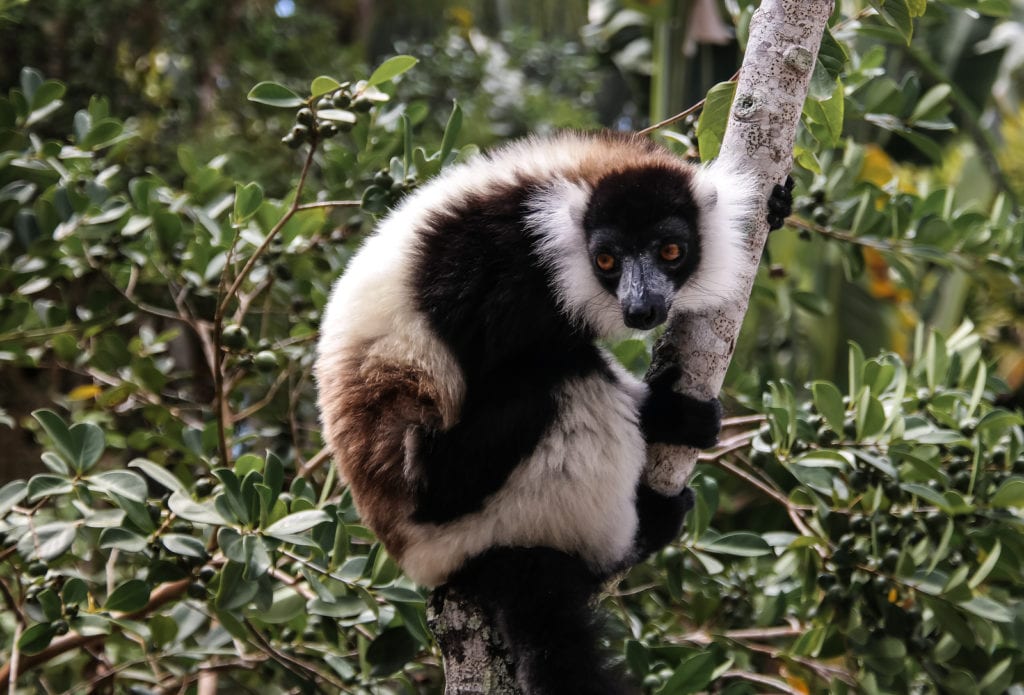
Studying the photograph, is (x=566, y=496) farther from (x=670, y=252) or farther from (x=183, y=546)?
(x=183, y=546)

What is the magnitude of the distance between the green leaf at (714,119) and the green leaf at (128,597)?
185cm

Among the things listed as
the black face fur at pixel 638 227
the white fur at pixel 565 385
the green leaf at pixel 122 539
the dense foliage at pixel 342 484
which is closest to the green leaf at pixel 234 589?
the dense foliage at pixel 342 484

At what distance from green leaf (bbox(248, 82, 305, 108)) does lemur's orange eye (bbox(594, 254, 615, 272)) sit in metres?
0.94

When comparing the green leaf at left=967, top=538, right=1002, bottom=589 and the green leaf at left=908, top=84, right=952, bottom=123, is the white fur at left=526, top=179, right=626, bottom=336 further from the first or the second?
the green leaf at left=908, top=84, right=952, bottom=123

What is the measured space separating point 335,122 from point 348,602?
1.29 meters

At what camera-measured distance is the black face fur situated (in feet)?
7.53

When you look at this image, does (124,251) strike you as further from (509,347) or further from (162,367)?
(509,347)

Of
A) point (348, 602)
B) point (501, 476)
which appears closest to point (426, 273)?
point (501, 476)

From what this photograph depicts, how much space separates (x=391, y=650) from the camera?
2.51 metres

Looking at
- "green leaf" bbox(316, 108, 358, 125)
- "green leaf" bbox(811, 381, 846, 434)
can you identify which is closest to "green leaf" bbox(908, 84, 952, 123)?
"green leaf" bbox(811, 381, 846, 434)

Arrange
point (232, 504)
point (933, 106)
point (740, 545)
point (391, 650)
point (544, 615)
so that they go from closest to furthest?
point (544, 615), point (232, 504), point (391, 650), point (740, 545), point (933, 106)

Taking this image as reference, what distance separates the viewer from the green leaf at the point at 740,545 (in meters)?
2.59

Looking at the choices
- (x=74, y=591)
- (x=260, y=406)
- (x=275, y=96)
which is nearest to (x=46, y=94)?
(x=275, y=96)

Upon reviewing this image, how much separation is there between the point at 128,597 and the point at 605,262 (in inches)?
58.4
